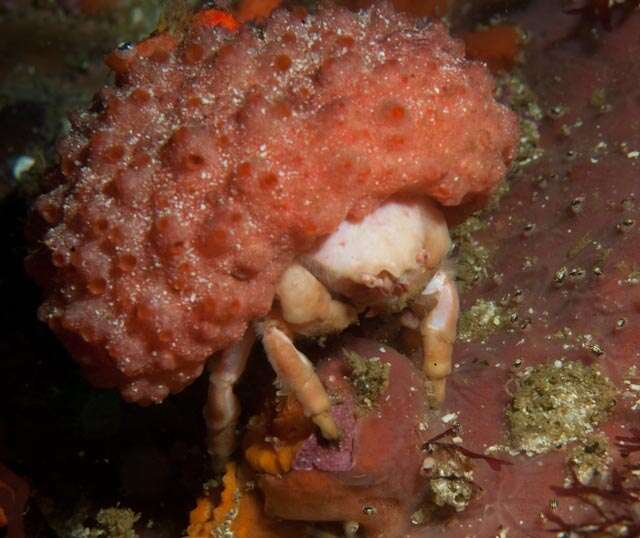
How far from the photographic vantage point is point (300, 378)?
9.86 ft

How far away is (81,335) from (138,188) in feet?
2.30

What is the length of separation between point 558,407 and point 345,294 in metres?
1.21

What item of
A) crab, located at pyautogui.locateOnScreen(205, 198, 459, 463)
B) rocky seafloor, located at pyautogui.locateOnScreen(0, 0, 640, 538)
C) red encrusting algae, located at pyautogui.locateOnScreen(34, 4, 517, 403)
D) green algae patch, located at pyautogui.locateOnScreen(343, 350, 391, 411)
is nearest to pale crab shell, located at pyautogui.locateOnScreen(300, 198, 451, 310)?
crab, located at pyautogui.locateOnScreen(205, 198, 459, 463)

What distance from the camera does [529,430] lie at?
3.21 meters

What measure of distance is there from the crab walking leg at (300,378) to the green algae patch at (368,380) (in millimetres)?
165

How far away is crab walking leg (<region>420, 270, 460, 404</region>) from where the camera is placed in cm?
340

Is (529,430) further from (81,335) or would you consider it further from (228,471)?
(81,335)

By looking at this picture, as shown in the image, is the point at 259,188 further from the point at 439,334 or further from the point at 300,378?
the point at 439,334

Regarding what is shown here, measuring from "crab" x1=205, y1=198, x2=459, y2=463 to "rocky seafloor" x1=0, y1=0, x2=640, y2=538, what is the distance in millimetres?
536

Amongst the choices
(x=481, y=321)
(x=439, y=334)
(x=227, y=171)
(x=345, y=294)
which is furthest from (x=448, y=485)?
(x=227, y=171)

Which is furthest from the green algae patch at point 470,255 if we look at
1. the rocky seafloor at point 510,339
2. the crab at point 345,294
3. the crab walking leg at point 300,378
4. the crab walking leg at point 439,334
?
the crab walking leg at point 300,378

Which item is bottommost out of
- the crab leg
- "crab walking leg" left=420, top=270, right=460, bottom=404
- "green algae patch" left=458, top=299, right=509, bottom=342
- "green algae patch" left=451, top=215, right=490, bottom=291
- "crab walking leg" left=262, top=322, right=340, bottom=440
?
"green algae patch" left=458, top=299, right=509, bottom=342

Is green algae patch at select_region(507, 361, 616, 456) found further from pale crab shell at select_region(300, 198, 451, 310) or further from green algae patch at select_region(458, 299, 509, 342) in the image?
pale crab shell at select_region(300, 198, 451, 310)

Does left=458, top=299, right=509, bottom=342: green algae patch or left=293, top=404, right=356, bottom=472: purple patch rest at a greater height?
left=293, top=404, right=356, bottom=472: purple patch
